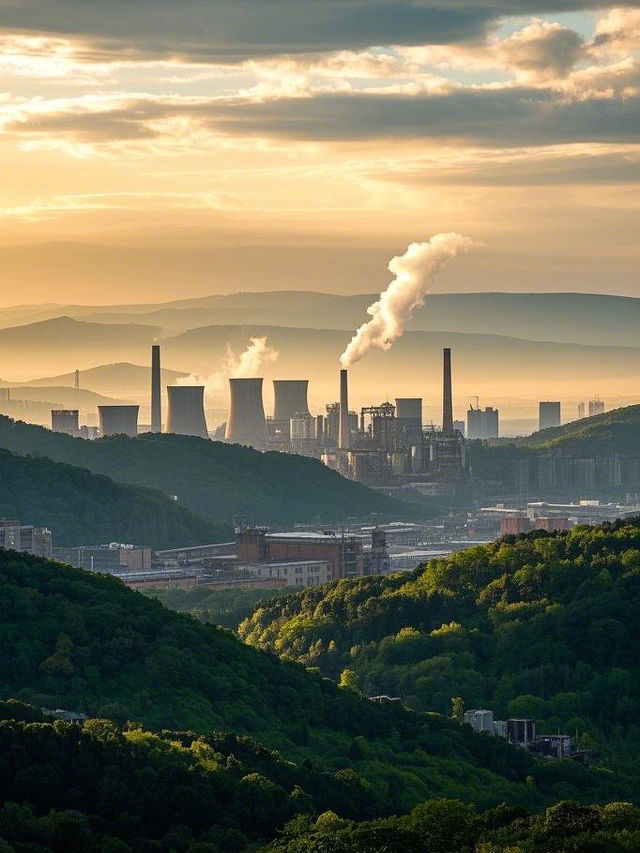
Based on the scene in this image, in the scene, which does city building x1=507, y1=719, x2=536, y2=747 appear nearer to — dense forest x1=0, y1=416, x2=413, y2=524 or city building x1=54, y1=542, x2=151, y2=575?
city building x1=54, y1=542, x2=151, y2=575

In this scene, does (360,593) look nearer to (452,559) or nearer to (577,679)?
(452,559)

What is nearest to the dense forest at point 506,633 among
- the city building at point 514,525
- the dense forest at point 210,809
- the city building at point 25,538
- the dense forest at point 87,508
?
the dense forest at point 210,809

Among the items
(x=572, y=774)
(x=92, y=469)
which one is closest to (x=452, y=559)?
(x=572, y=774)

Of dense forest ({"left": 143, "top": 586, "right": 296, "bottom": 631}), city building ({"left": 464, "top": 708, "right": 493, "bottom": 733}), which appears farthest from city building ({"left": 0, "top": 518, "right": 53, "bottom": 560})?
city building ({"left": 464, "top": 708, "right": 493, "bottom": 733})

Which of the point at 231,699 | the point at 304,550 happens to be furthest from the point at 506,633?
the point at 304,550

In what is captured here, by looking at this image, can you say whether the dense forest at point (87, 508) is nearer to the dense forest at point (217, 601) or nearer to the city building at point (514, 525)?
the city building at point (514, 525)

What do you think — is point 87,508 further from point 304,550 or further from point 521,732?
point 521,732
